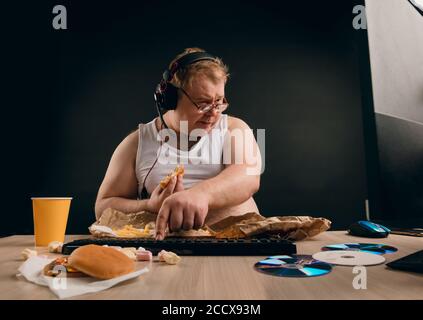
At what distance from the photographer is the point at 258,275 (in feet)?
1.47

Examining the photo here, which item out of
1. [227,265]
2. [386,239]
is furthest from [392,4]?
[227,265]

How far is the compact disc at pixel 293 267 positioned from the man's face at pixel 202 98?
855 mm

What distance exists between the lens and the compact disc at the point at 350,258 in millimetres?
520

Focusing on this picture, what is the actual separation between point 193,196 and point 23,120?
1806 mm

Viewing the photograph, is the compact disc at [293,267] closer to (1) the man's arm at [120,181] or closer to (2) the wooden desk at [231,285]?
(2) the wooden desk at [231,285]

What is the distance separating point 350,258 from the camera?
1.81ft

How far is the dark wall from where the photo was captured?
2.22 meters

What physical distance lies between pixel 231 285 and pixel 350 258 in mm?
249

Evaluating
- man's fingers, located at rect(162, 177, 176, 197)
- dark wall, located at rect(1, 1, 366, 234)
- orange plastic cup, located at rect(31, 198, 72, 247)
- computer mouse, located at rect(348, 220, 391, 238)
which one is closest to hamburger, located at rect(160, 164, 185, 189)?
man's fingers, located at rect(162, 177, 176, 197)

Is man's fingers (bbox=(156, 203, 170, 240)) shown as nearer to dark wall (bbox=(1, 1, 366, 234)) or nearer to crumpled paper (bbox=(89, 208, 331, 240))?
crumpled paper (bbox=(89, 208, 331, 240))

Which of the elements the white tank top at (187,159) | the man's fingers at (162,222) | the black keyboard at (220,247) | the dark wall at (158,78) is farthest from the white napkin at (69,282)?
the dark wall at (158,78)

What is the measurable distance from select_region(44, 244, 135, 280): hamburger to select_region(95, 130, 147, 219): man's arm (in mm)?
727

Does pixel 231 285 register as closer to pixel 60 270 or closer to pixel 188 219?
pixel 60 270
